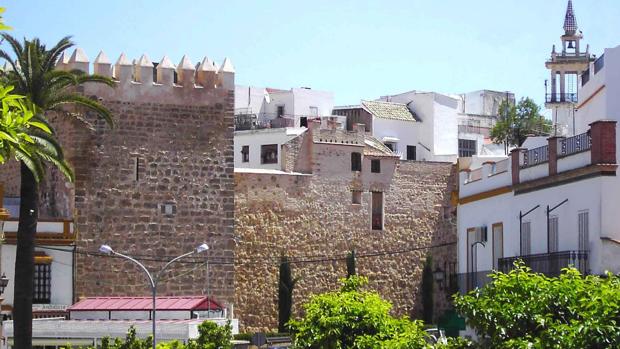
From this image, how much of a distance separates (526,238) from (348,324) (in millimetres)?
6629

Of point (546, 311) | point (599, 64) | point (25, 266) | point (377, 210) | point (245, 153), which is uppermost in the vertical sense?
point (245, 153)

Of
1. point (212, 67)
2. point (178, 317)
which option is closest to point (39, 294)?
point (178, 317)

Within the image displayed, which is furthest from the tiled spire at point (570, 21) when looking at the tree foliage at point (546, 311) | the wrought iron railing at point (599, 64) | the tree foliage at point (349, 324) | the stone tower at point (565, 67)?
the tree foliage at point (546, 311)

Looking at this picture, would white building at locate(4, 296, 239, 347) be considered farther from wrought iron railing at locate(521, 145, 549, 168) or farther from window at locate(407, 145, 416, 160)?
window at locate(407, 145, 416, 160)

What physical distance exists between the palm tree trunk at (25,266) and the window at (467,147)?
34315 millimetres

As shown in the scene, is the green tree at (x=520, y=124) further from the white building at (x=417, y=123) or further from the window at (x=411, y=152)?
the window at (x=411, y=152)

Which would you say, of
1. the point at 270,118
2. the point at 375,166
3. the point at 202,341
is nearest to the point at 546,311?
the point at 202,341

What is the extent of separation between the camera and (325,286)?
5150 cm

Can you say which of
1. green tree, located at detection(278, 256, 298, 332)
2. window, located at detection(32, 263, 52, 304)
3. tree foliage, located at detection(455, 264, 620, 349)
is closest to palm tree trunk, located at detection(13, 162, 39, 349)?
window, located at detection(32, 263, 52, 304)

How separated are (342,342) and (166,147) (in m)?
20.6

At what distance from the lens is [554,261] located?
28.3m

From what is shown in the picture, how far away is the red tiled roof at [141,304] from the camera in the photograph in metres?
40.9

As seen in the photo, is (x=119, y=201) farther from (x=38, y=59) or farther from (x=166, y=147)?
(x=38, y=59)

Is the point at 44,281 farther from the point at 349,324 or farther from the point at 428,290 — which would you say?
the point at 349,324
